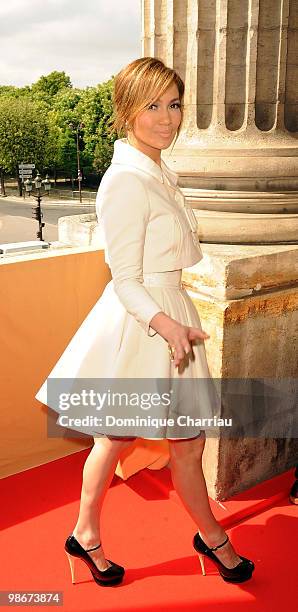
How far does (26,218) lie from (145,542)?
198 feet

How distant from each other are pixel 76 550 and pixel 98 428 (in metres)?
0.57

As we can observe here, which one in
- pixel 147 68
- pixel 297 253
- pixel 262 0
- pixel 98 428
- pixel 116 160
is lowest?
pixel 98 428

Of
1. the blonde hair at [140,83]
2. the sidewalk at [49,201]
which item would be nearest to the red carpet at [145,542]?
the blonde hair at [140,83]

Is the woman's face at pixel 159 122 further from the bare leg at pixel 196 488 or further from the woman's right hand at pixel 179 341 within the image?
the bare leg at pixel 196 488

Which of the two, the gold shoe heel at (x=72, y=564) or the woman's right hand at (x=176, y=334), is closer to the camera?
the woman's right hand at (x=176, y=334)

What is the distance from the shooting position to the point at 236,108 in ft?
11.2

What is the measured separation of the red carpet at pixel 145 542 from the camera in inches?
102

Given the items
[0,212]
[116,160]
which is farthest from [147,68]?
[0,212]

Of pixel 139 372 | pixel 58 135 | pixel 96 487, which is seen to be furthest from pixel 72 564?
pixel 58 135

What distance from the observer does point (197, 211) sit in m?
3.47

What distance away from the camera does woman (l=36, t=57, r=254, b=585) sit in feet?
7.06

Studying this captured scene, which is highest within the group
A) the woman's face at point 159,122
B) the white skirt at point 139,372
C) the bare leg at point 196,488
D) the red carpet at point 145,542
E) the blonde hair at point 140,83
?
the blonde hair at point 140,83

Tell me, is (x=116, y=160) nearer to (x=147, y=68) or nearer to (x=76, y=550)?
(x=147, y=68)

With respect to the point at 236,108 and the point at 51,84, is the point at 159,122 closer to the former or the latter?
the point at 236,108
